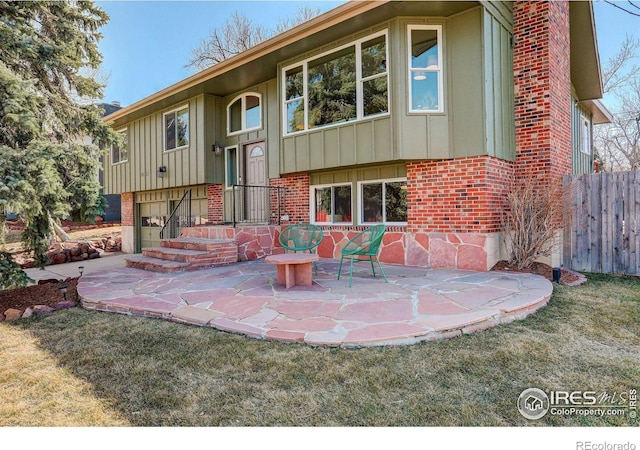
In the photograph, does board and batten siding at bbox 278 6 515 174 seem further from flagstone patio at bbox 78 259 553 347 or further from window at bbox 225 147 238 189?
window at bbox 225 147 238 189

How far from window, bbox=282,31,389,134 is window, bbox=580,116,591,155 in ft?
25.4

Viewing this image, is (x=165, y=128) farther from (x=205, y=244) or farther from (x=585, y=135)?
(x=585, y=135)

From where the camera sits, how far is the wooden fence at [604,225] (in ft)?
19.3

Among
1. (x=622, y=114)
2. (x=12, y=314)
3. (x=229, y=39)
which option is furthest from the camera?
(x=229, y=39)

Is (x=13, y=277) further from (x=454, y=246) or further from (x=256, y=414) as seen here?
(x=454, y=246)

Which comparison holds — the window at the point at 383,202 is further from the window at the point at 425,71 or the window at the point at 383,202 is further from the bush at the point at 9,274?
the bush at the point at 9,274

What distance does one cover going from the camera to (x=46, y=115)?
5.04 metres

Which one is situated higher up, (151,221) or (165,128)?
(165,128)

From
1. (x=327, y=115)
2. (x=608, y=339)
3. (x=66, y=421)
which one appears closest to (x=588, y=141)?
(x=327, y=115)

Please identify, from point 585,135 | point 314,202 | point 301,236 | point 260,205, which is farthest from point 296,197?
point 585,135

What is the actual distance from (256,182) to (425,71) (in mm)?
4965

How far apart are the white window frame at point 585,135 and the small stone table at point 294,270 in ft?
33.0
